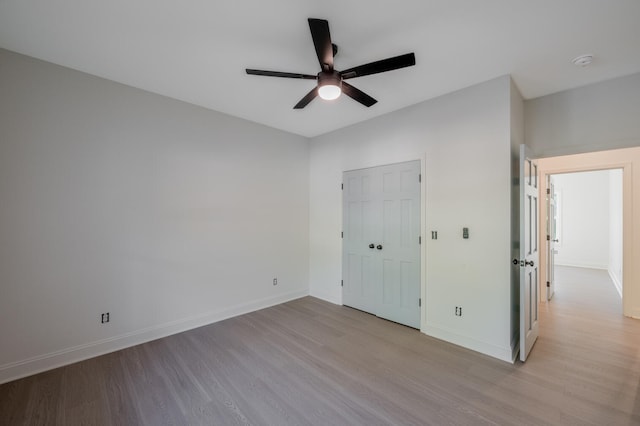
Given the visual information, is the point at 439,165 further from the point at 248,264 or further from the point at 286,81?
the point at 248,264

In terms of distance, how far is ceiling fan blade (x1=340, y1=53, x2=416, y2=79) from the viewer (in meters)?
1.84

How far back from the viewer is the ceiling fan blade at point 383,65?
1836 millimetres

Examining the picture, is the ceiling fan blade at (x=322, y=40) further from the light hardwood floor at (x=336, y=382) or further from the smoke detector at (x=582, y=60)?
the light hardwood floor at (x=336, y=382)

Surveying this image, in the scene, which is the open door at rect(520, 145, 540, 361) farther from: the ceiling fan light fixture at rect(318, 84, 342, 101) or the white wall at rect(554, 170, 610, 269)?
the white wall at rect(554, 170, 610, 269)

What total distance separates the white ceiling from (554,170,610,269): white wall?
6.24 meters

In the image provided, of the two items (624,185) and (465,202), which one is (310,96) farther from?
(624,185)

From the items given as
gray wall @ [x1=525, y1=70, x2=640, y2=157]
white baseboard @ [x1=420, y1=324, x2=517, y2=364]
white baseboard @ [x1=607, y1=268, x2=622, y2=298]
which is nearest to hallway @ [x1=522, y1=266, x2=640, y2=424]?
white baseboard @ [x1=420, y1=324, x2=517, y2=364]

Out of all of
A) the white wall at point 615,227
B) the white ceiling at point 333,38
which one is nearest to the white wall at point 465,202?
the white ceiling at point 333,38

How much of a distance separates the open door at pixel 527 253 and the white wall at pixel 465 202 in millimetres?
113

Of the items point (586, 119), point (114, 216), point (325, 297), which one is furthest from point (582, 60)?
point (114, 216)

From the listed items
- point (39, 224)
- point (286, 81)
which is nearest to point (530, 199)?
point (286, 81)

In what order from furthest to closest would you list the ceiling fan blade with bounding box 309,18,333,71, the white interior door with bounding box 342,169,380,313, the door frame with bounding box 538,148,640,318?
the white interior door with bounding box 342,169,380,313 → the door frame with bounding box 538,148,640,318 → the ceiling fan blade with bounding box 309,18,333,71

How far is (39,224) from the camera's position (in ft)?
7.80

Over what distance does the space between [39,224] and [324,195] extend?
3394mm
